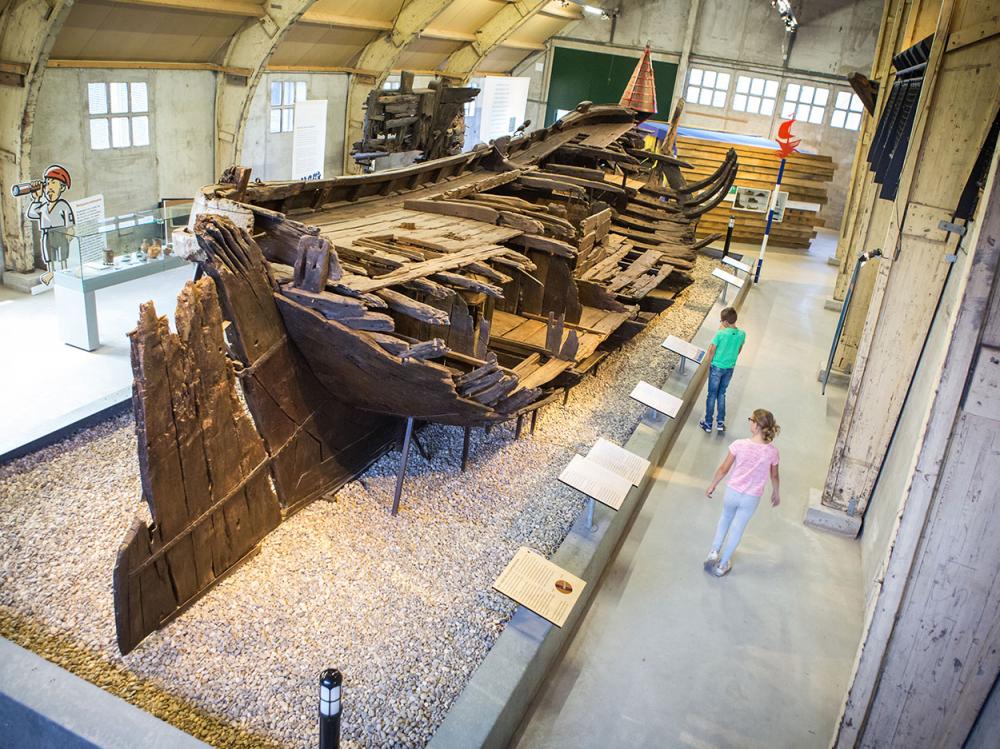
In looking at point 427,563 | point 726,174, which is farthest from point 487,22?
point 427,563

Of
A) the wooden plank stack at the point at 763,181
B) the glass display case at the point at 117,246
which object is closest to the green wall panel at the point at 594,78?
the wooden plank stack at the point at 763,181

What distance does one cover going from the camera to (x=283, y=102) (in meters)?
14.2

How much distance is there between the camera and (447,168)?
888 centimetres

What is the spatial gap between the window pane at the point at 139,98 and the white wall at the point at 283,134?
6.87ft

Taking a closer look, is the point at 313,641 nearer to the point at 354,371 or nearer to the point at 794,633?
the point at 354,371

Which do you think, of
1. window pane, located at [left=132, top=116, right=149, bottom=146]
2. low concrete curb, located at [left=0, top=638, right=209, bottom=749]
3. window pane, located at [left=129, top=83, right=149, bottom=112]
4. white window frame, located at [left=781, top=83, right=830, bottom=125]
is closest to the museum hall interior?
low concrete curb, located at [left=0, top=638, right=209, bottom=749]

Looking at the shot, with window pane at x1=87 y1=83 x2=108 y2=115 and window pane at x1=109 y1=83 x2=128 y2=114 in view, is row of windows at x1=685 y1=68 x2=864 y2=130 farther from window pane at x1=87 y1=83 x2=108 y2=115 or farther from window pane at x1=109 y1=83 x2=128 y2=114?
window pane at x1=87 y1=83 x2=108 y2=115

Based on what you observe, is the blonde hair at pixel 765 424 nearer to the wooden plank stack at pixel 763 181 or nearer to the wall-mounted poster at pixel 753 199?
the wall-mounted poster at pixel 753 199

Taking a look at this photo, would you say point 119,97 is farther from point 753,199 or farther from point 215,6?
point 753,199

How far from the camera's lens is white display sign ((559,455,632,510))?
490 cm

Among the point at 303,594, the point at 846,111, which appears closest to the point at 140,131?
the point at 303,594

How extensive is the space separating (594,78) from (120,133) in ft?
51.2

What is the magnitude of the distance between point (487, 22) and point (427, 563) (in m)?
17.2

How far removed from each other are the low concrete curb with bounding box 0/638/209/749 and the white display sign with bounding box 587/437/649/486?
3069 mm
